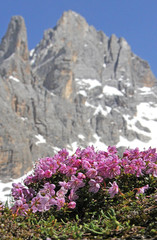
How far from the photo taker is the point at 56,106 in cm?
12962

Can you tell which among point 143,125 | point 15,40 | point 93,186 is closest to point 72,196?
point 93,186

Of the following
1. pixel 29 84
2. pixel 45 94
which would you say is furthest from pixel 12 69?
pixel 45 94

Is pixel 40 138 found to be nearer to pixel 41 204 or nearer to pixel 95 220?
pixel 41 204

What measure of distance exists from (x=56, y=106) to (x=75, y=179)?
125818 millimetres

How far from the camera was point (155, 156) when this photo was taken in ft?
17.3

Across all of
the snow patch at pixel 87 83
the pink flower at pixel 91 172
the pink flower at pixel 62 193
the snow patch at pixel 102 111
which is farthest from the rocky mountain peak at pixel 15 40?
the pink flower at pixel 62 193

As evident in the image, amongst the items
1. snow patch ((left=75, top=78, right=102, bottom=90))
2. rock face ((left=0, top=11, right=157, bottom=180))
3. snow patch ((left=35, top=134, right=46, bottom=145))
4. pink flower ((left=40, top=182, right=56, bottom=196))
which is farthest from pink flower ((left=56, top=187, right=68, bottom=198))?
snow patch ((left=75, top=78, right=102, bottom=90))

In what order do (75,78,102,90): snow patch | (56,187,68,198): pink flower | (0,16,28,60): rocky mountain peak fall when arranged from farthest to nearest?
(75,78,102,90): snow patch
(0,16,28,60): rocky mountain peak
(56,187,68,198): pink flower

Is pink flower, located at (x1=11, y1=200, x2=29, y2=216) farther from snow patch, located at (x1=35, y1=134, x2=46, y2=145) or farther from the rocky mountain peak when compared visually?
the rocky mountain peak

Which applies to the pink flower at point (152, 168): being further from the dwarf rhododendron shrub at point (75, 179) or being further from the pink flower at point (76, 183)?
the pink flower at point (76, 183)

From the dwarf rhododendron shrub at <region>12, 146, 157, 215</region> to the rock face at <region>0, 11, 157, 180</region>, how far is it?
71.5 m

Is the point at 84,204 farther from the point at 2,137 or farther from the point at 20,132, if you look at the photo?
the point at 20,132

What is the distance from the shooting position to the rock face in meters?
84.8

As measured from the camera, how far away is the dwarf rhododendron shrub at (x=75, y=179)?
14.0ft
